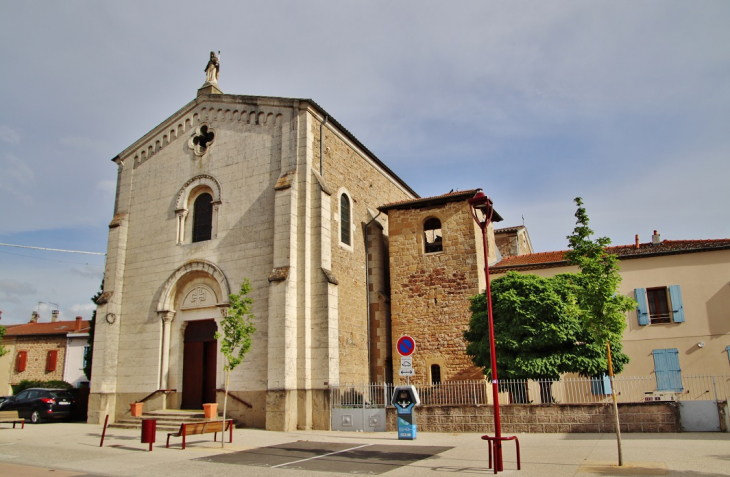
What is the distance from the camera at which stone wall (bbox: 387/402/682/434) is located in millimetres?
14062

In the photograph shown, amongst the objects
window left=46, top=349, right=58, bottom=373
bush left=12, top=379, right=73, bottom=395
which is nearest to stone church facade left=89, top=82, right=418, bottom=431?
bush left=12, top=379, right=73, bottom=395

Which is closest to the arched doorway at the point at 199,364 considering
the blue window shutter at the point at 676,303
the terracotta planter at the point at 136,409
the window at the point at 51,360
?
the terracotta planter at the point at 136,409

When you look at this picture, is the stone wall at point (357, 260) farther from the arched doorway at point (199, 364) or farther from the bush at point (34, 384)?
the bush at point (34, 384)

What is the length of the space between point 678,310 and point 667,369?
2.31m

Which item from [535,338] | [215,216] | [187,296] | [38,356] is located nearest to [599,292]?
[535,338]

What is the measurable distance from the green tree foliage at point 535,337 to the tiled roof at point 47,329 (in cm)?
3007

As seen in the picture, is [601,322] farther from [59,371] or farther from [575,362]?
[59,371]

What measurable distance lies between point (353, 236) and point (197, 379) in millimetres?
7925

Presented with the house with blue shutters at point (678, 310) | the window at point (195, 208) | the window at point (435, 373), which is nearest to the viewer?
the house with blue shutters at point (678, 310)

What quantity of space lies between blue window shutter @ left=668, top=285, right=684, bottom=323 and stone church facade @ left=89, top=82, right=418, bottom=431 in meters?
11.2

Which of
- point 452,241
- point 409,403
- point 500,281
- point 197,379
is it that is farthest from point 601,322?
point 197,379

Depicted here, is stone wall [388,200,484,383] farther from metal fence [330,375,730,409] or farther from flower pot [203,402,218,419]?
flower pot [203,402,218,419]

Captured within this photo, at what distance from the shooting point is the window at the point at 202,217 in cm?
2059

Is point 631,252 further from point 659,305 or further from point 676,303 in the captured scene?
point 676,303
